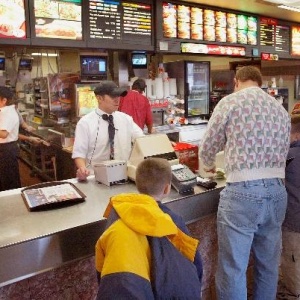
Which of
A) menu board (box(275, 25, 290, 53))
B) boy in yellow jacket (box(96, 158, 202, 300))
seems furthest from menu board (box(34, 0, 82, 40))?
menu board (box(275, 25, 290, 53))

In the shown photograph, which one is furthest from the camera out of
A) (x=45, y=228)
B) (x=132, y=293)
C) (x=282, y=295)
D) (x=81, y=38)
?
(x=81, y=38)

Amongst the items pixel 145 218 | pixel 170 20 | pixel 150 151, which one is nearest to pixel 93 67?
pixel 170 20

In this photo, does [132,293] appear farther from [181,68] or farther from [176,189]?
[181,68]

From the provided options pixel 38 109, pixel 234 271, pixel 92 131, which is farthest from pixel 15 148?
pixel 234 271

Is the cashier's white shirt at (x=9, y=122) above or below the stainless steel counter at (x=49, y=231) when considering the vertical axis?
above

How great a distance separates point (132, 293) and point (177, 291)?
0.20 metres

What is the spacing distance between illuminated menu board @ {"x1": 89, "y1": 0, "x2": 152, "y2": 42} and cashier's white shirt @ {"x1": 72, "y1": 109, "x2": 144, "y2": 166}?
139cm

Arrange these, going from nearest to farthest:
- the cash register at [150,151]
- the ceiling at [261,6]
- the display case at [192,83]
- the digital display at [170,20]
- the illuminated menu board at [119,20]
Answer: the cash register at [150,151] → the illuminated menu board at [119,20] → the ceiling at [261,6] → the digital display at [170,20] → the display case at [192,83]

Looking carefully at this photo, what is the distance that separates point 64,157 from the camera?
208 inches

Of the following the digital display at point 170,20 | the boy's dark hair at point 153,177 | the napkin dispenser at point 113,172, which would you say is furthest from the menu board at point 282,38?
the boy's dark hair at point 153,177

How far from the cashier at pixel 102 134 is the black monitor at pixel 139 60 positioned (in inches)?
81.1

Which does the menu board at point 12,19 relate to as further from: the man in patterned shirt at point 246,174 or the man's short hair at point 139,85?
the man in patterned shirt at point 246,174

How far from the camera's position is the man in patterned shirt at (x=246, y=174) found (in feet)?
7.09

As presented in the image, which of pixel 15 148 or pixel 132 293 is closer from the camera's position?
pixel 132 293
